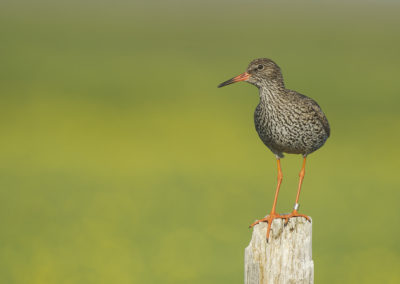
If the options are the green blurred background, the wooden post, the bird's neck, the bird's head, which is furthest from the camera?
the green blurred background

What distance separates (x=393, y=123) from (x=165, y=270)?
60.0ft

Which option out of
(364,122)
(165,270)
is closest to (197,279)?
(165,270)

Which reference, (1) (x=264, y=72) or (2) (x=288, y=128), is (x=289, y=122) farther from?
(1) (x=264, y=72)

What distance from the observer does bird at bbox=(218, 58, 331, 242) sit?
7641 mm

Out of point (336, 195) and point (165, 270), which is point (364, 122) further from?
point (165, 270)

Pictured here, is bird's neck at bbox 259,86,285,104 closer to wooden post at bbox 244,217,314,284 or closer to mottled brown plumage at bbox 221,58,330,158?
mottled brown plumage at bbox 221,58,330,158

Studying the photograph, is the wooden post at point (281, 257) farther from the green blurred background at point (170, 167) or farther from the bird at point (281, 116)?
the green blurred background at point (170, 167)

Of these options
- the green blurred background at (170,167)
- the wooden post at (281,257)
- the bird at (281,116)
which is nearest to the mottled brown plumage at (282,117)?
the bird at (281,116)

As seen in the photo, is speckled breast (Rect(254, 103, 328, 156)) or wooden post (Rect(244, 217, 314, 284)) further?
speckled breast (Rect(254, 103, 328, 156))

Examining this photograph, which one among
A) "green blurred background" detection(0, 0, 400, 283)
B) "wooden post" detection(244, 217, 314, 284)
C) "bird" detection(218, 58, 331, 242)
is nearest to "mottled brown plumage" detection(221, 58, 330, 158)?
"bird" detection(218, 58, 331, 242)

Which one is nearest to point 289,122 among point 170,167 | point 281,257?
point 281,257

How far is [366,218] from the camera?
15.1 meters

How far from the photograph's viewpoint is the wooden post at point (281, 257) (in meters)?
5.25

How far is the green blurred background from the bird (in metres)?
4.37
